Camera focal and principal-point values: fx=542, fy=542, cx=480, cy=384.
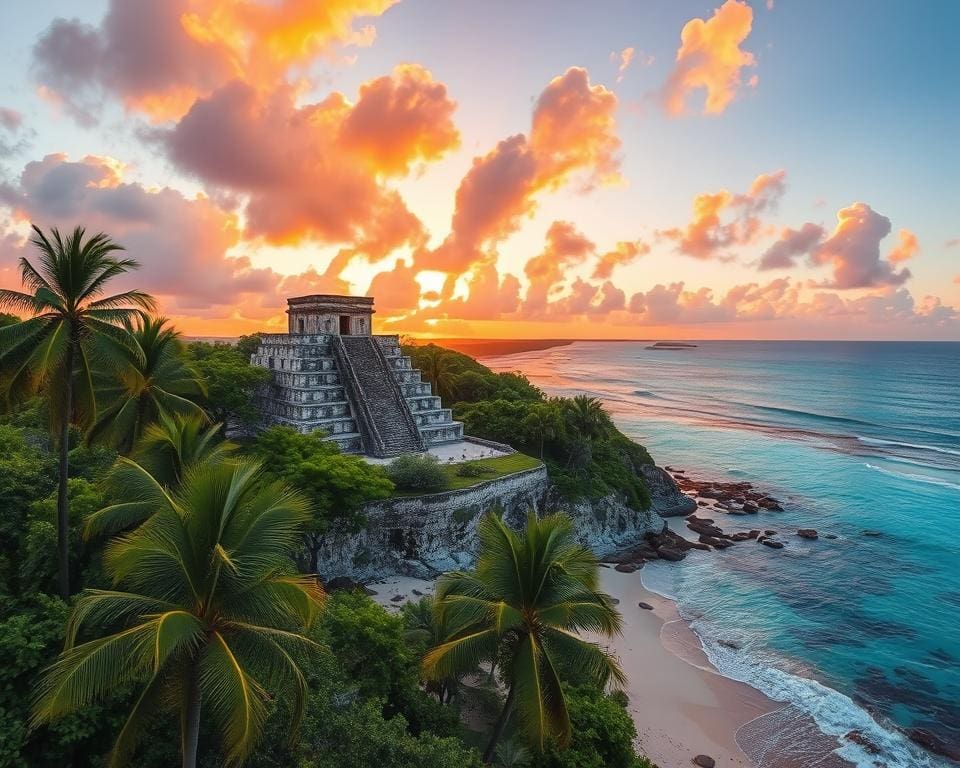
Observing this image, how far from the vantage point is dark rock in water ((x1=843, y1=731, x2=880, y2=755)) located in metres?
19.0

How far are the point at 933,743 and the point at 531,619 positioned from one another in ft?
62.7

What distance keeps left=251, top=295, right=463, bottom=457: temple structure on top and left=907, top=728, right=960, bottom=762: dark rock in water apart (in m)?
25.9

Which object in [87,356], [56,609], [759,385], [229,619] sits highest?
[87,356]

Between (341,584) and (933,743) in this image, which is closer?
(933,743)

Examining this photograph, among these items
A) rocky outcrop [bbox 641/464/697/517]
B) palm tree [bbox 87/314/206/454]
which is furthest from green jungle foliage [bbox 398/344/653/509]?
palm tree [bbox 87/314/206/454]

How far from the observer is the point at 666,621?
26.7 m

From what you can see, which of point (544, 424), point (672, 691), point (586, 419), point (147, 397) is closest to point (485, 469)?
point (544, 424)

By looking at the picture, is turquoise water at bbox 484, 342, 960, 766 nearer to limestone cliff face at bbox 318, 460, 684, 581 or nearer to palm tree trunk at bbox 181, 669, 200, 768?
limestone cliff face at bbox 318, 460, 684, 581

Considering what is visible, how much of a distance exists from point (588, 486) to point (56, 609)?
2941 cm

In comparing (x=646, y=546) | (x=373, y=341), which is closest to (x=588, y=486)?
(x=646, y=546)

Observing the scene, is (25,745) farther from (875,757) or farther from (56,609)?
(875,757)

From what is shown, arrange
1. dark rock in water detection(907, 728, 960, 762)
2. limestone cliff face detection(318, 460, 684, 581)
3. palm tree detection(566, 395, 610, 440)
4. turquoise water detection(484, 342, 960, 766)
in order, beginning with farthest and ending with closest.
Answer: palm tree detection(566, 395, 610, 440)
limestone cliff face detection(318, 460, 684, 581)
turquoise water detection(484, 342, 960, 766)
dark rock in water detection(907, 728, 960, 762)

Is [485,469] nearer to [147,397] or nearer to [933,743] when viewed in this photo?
[147,397]

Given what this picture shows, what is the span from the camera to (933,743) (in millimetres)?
19422
